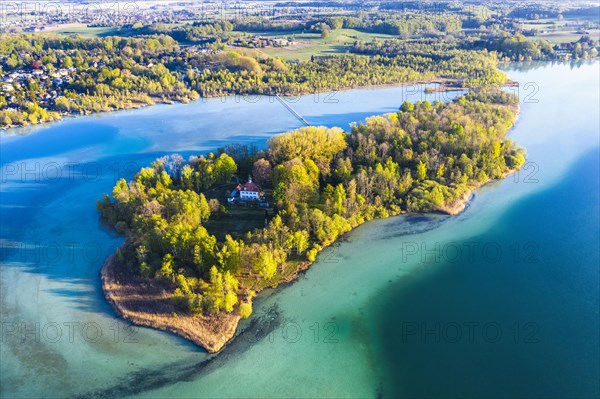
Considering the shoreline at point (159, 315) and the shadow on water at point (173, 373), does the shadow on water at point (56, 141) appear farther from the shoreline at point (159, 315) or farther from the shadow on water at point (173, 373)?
the shadow on water at point (173, 373)

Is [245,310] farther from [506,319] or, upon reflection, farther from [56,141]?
[56,141]

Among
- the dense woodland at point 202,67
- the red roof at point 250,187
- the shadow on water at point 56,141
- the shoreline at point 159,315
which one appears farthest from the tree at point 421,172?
the dense woodland at point 202,67

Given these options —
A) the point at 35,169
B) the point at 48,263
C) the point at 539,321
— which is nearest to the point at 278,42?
the point at 35,169

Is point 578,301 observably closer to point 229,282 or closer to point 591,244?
point 591,244

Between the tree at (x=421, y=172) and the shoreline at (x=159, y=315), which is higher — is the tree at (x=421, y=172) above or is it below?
above

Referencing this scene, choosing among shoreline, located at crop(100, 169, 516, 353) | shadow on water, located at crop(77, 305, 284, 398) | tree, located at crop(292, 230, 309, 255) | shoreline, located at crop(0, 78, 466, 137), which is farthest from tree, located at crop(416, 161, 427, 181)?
shoreline, located at crop(0, 78, 466, 137)
